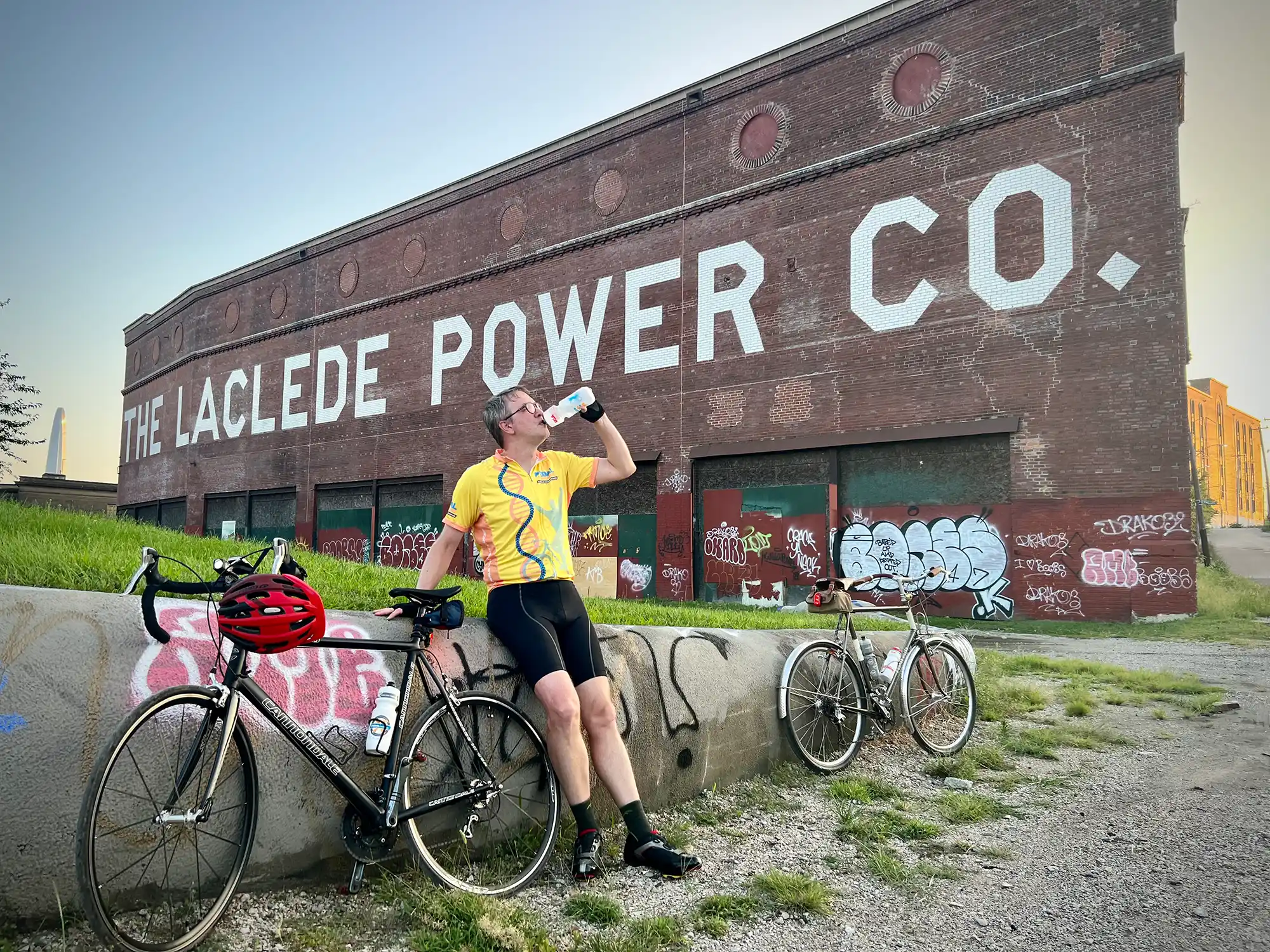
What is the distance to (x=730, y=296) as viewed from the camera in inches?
816

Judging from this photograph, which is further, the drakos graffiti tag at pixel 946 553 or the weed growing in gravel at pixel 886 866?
the drakos graffiti tag at pixel 946 553

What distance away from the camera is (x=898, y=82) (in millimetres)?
18625

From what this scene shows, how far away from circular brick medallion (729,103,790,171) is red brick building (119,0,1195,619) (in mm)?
65

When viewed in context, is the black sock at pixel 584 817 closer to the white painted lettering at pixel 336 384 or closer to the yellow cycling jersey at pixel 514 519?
the yellow cycling jersey at pixel 514 519

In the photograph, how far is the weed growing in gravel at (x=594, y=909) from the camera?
3256mm

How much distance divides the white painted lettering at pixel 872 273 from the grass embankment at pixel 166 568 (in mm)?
10110

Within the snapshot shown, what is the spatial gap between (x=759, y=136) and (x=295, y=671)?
19904mm

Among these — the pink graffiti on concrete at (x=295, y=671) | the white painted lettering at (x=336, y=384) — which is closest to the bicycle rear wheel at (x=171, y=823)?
the pink graffiti on concrete at (x=295, y=671)

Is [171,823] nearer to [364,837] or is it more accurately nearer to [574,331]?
[364,837]

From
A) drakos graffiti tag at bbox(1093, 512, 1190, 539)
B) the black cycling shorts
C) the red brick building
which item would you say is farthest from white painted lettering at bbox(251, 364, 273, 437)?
the black cycling shorts

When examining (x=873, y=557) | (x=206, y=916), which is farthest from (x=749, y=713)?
(x=873, y=557)

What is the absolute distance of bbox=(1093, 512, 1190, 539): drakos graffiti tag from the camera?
14984 millimetres

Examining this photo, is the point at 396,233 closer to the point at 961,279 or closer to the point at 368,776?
the point at 961,279

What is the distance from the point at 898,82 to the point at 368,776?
19.2 metres
